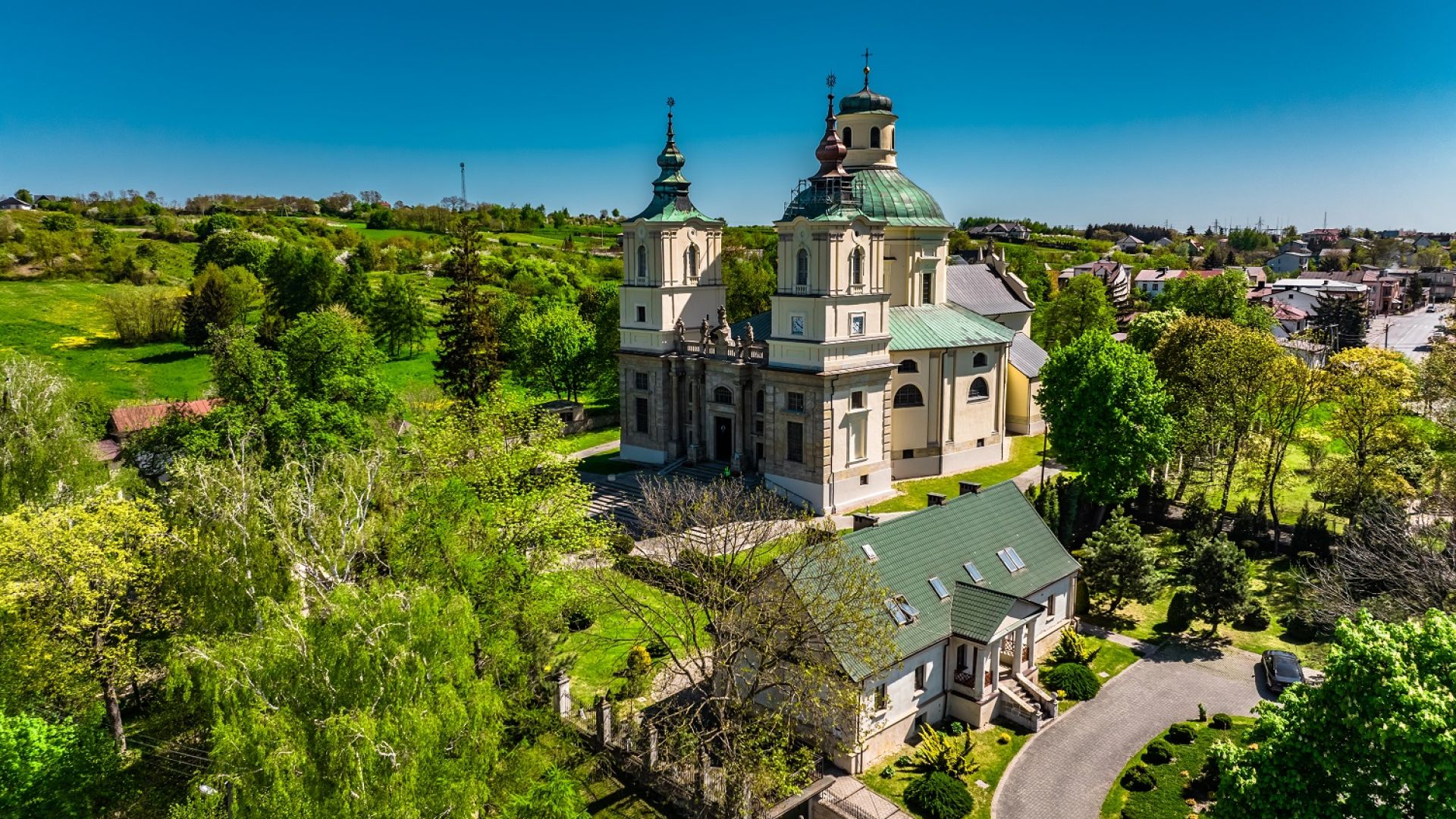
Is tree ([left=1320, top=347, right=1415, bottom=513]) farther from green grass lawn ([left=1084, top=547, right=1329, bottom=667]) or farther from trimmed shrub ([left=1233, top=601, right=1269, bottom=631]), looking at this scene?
trimmed shrub ([left=1233, top=601, right=1269, bottom=631])

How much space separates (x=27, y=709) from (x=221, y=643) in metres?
8.42

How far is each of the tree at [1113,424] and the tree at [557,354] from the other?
37.6m

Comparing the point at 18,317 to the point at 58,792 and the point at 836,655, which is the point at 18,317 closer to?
the point at 58,792

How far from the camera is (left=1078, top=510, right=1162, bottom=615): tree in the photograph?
35250 mm

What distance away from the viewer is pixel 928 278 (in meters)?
53.8

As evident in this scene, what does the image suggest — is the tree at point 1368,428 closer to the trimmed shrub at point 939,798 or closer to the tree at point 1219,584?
the tree at point 1219,584

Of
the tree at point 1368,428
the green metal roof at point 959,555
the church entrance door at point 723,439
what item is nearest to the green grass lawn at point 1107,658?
the green metal roof at point 959,555

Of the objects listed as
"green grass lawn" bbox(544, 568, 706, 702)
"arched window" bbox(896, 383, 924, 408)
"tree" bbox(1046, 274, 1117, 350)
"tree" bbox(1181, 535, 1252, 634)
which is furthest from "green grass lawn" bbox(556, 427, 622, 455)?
"tree" bbox(1046, 274, 1117, 350)

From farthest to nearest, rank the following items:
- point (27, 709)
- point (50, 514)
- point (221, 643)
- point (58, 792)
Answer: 1. point (50, 514)
2. point (27, 709)
3. point (58, 792)
4. point (221, 643)

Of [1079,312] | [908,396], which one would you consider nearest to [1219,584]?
[908,396]

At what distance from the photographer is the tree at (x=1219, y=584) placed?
1330 inches

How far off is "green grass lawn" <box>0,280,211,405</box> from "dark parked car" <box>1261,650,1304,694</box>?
68.0 meters

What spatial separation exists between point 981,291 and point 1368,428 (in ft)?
96.7

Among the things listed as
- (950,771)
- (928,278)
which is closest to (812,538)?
(950,771)
